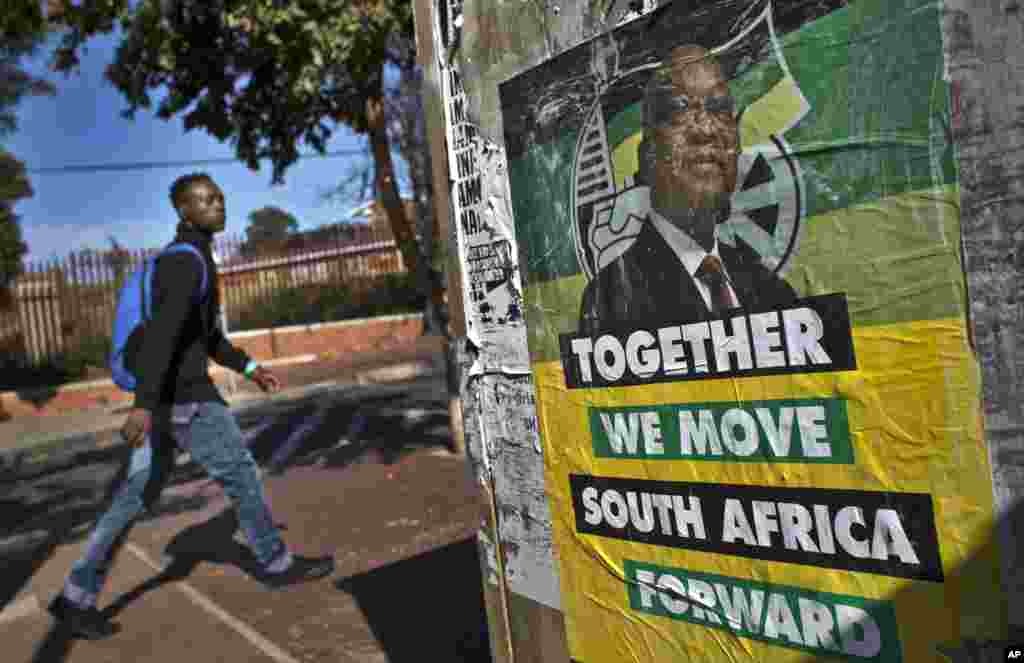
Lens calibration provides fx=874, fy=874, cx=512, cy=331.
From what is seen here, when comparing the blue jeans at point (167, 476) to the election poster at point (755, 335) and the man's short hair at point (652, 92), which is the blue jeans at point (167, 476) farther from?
the man's short hair at point (652, 92)

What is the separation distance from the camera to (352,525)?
5539mm

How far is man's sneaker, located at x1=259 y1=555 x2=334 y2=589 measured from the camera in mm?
4535

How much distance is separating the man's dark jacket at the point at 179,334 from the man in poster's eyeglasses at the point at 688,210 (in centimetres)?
286

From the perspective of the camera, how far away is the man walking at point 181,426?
4039mm

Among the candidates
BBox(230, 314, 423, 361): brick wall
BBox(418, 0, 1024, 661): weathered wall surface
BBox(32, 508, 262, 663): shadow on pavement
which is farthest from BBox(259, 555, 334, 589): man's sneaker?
BBox(230, 314, 423, 361): brick wall

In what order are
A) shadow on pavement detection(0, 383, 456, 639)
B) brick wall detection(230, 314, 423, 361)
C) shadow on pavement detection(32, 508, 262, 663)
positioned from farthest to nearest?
brick wall detection(230, 314, 423, 361), shadow on pavement detection(0, 383, 456, 639), shadow on pavement detection(32, 508, 262, 663)

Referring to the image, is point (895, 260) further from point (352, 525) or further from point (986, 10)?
point (352, 525)

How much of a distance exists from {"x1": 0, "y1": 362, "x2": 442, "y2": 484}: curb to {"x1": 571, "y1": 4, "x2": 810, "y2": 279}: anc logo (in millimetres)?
6564

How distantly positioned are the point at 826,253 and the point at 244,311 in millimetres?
19761

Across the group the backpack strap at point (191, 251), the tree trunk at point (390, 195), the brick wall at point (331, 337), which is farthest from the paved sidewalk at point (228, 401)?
the backpack strap at point (191, 251)

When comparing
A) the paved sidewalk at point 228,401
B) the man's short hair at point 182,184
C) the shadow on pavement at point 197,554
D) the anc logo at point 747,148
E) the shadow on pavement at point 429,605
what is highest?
the man's short hair at point 182,184

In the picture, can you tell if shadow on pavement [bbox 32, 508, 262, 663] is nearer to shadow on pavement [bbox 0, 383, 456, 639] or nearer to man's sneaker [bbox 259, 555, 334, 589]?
shadow on pavement [bbox 0, 383, 456, 639]

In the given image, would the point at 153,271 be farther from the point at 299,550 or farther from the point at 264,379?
the point at 299,550

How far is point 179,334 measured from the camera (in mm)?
4098
